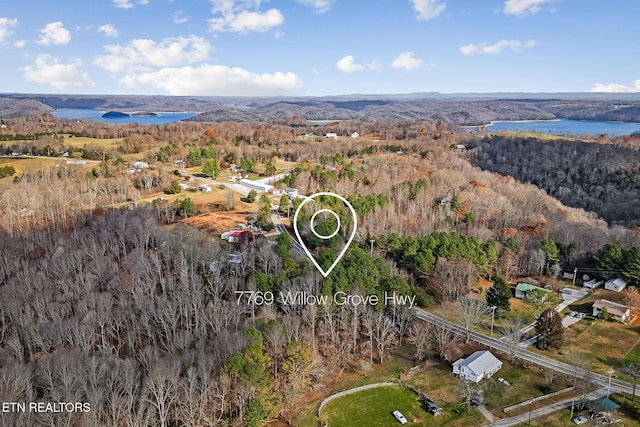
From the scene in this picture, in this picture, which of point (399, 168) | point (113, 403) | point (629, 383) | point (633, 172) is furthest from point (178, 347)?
point (633, 172)

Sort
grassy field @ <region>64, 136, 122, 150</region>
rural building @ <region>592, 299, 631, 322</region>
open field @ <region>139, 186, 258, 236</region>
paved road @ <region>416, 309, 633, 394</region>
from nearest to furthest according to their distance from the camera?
1. paved road @ <region>416, 309, 633, 394</region>
2. rural building @ <region>592, 299, 631, 322</region>
3. open field @ <region>139, 186, 258, 236</region>
4. grassy field @ <region>64, 136, 122, 150</region>

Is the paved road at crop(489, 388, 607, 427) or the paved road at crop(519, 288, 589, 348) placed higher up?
the paved road at crop(519, 288, 589, 348)

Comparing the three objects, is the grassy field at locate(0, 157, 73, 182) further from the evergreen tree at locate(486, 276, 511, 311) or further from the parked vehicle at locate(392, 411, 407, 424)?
the evergreen tree at locate(486, 276, 511, 311)

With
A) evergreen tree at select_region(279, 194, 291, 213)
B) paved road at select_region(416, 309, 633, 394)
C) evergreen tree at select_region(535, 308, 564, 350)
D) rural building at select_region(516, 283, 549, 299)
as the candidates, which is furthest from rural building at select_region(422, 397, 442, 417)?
evergreen tree at select_region(279, 194, 291, 213)

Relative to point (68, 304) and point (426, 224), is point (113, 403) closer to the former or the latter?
point (68, 304)

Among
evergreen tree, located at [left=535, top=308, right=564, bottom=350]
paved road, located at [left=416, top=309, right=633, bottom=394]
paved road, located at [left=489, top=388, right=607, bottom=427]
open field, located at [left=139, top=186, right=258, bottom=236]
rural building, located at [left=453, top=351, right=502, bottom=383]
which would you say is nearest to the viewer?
paved road, located at [left=489, top=388, right=607, bottom=427]

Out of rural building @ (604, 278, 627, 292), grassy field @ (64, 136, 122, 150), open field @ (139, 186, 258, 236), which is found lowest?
rural building @ (604, 278, 627, 292)
